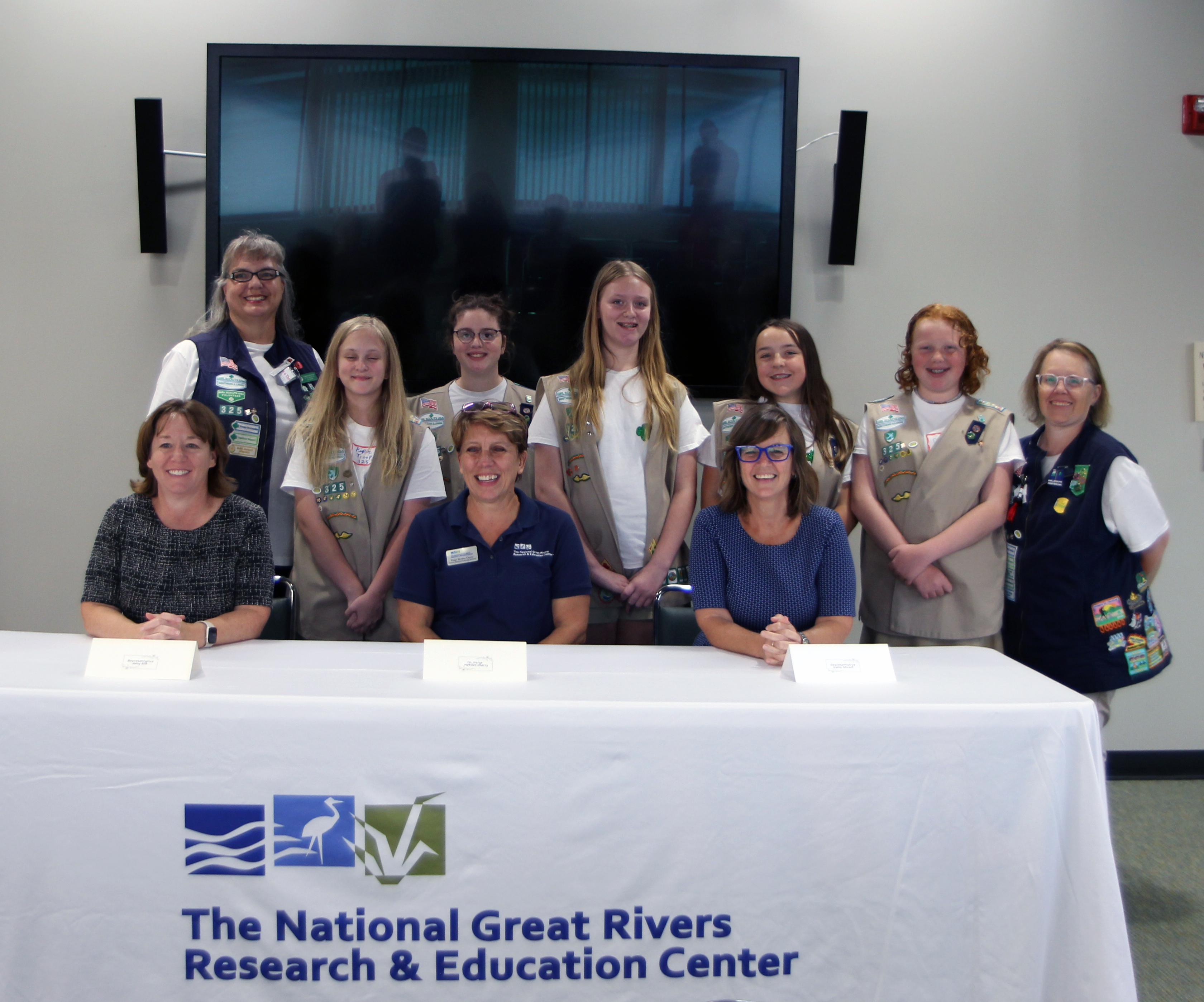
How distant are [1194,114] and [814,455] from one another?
7.30 feet

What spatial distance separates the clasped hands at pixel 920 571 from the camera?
2.49m

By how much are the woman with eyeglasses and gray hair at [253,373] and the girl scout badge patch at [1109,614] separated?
2.25 metres

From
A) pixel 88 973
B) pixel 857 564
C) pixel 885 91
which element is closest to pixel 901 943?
pixel 88 973

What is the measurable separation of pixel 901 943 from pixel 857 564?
2.21 meters

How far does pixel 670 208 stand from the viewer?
3273mm

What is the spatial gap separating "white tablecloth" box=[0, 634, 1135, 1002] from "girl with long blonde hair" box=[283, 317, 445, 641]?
3.41ft

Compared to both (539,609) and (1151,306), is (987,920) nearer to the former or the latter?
(539,609)

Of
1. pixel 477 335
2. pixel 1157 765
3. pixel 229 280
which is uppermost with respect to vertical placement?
pixel 229 280

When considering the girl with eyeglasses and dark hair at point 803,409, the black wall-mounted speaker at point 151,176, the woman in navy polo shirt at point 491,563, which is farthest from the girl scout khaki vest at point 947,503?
the black wall-mounted speaker at point 151,176

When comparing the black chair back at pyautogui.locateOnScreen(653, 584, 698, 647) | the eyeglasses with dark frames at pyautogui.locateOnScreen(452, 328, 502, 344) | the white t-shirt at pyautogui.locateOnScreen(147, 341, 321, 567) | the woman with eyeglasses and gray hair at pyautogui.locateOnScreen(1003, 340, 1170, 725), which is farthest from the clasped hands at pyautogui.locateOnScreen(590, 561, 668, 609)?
the woman with eyeglasses and gray hair at pyautogui.locateOnScreen(1003, 340, 1170, 725)

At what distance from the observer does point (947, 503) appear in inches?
100.0

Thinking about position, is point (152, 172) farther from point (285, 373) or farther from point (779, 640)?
point (779, 640)

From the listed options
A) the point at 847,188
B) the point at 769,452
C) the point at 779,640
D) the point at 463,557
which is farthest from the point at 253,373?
the point at 847,188

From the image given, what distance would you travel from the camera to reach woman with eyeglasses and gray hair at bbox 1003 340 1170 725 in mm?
2459
